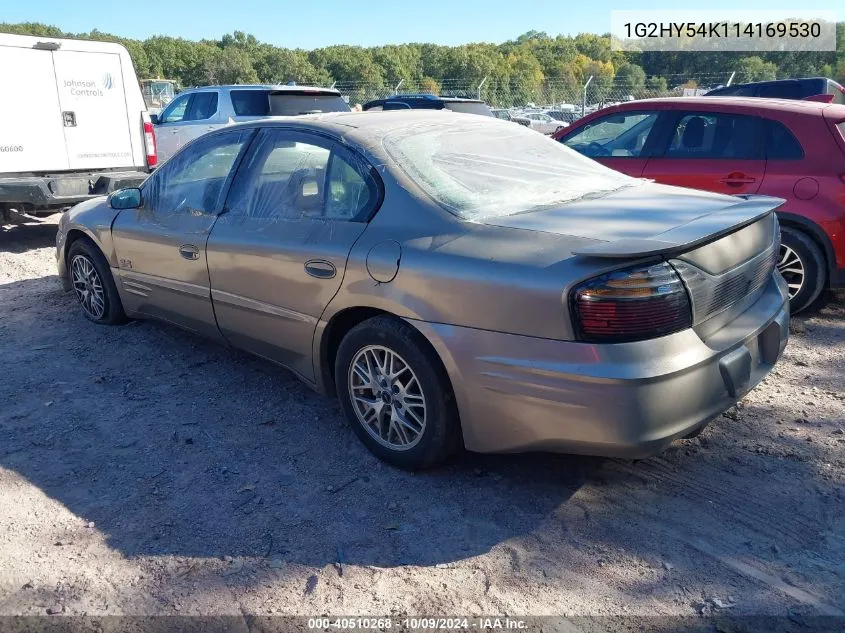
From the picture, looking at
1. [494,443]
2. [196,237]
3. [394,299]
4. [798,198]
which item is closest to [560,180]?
[394,299]

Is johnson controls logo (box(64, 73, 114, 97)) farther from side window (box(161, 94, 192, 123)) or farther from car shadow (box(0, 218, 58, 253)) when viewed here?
side window (box(161, 94, 192, 123))

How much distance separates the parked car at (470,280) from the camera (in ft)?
8.77

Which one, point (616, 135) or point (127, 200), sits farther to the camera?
point (616, 135)

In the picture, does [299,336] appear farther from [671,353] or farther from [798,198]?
[798,198]

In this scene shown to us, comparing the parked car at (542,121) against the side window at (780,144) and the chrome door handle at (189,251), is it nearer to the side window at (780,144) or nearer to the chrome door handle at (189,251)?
the side window at (780,144)

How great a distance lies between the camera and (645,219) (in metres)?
3.04

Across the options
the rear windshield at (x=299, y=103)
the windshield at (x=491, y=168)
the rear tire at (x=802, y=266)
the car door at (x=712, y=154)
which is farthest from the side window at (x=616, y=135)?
the rear windshield at (x=299, y=103)

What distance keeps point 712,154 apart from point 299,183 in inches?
138

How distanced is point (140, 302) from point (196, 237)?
3.27 feet

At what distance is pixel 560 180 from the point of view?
3756 millimetres

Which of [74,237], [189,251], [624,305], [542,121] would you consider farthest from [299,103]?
[542,121]

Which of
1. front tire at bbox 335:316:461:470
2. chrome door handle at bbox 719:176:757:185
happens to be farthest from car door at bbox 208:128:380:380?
chrome door handle at bbox 719:176:757:185

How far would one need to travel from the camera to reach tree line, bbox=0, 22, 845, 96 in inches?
1996

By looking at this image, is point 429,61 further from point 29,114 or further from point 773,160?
point 773,160
